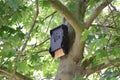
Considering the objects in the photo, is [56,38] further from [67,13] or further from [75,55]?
[67,13]

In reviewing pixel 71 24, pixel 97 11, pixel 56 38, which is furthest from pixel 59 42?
pixel 97 11

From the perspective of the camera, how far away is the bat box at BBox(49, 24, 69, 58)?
2.18 meters

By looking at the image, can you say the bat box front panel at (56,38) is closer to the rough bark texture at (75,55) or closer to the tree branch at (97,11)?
the rough bark texture at (75,55)

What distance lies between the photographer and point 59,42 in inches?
85.9

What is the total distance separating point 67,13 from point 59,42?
0.28 metres

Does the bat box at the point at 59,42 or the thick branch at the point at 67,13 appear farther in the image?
the bat box at the point at 59,42

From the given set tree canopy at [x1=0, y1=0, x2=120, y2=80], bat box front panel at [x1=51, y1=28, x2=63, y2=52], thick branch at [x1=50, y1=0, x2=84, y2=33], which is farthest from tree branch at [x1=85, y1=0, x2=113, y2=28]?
bat box front panel at [x1=51, y1=28, x2=63, y2=52]

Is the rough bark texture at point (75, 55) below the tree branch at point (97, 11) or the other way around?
below

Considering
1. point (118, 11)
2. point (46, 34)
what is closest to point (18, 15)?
point (118, 11)

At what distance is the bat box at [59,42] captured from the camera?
2176 millimetres

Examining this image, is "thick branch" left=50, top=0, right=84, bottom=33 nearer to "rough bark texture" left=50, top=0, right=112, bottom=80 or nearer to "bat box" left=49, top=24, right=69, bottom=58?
"rough bark texture" left=50, top=0, right=112, bottom=80

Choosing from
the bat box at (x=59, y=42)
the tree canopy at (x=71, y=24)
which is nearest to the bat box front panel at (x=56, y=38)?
the bat box at (x=59, y=42)

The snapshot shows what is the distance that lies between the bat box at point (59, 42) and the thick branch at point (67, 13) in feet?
0.55

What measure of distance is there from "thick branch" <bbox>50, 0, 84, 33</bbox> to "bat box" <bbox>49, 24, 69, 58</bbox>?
0.55 feet
